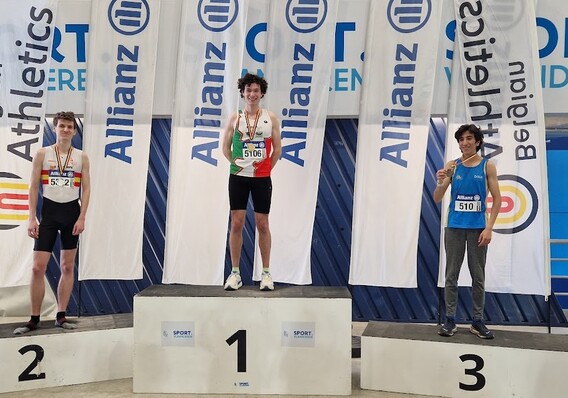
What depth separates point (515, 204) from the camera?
4.45m

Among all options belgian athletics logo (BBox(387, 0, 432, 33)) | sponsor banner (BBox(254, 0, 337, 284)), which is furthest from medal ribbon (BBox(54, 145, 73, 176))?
belgian athletics logo (BBox(387, 0, 432, 33))

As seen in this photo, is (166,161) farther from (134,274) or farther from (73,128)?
(73,128)

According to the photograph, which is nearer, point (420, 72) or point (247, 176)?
point (247, 176)

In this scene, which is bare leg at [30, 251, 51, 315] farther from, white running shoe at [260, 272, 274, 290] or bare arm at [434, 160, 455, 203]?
bare arm at [434, 160, 455, 203]

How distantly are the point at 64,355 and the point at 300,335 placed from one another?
160 cm

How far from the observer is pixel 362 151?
4.68m

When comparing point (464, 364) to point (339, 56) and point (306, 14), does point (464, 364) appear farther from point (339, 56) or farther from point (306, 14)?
point (306, 14)

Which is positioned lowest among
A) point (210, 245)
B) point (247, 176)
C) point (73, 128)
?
point (210, 245)

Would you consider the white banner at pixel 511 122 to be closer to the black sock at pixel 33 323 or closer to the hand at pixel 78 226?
the hand at pixel 78 226

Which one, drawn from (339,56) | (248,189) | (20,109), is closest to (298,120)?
(339,56)

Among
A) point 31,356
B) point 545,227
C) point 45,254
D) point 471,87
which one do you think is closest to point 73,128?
point 45,254

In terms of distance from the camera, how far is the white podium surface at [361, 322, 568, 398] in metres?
3.08

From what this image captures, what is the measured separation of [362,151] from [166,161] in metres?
2.18

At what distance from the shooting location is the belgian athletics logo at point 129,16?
15.6 feet
